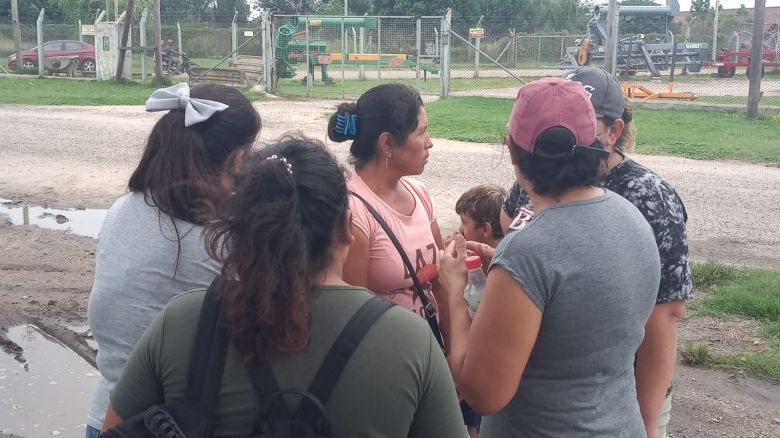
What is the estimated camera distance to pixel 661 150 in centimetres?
1318

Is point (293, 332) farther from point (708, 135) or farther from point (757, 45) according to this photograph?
point (757, 45)

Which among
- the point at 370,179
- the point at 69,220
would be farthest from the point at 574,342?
the point at 69,220

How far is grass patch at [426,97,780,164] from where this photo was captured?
1300 cm

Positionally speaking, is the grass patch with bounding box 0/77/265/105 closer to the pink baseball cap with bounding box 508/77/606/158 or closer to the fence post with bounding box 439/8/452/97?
the fence post with bounding box 439/8/452/97

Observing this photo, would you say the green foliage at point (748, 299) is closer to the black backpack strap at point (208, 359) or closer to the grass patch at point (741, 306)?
the grass patch at point (741, 306)

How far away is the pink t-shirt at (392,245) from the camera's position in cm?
281

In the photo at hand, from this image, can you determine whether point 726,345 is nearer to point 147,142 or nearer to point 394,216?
point 394,216

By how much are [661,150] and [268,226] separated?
12354 millimetres

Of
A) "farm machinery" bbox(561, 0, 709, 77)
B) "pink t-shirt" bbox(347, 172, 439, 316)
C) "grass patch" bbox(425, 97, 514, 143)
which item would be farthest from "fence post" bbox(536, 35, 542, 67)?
"pink t-shirt" bbox(347, 172, 439, 316)

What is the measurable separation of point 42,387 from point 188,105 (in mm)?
3258

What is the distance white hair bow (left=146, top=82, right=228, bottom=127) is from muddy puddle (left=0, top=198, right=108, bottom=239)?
237 inches

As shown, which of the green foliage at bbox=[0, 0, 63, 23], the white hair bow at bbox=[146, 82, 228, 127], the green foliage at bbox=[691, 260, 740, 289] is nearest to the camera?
the white hair bow at bbox=[146, 82, 228, 127]

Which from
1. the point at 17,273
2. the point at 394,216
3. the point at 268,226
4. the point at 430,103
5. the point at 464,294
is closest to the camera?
the point at 268,226

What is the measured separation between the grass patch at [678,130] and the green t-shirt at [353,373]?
39.1 ft
